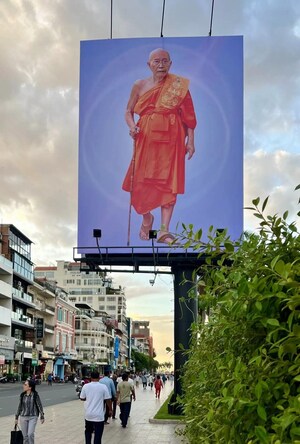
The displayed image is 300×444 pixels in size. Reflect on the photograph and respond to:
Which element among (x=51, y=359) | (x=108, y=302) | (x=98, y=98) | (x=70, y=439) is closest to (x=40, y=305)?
(x=51, y=359)

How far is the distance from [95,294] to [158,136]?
509ft

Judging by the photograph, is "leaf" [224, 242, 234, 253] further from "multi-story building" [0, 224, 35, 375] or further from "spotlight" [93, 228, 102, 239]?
"multi-story building" [0, 224, 35, 375]

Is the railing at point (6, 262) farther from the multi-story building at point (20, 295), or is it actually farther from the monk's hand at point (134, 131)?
the monk's hand at point (134, 131)

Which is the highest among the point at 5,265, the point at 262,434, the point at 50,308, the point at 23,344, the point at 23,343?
the point at 5,265

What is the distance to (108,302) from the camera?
185 metres

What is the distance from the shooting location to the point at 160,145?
26.6 meters

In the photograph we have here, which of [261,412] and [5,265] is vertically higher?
[5,265]

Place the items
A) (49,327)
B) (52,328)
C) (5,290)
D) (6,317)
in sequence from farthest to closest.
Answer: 1. (52,328)
2. (49,327)
3. (5,290)
4. (6,317)

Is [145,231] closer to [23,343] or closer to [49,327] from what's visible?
[23,343]

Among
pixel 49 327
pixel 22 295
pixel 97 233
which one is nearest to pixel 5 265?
pixel 22 295

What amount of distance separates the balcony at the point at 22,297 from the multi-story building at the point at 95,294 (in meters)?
65.5

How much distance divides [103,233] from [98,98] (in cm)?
597

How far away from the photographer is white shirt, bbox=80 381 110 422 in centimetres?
1176

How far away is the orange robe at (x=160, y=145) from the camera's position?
2625cm
